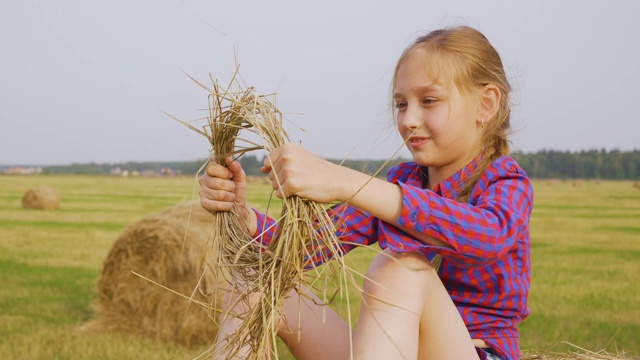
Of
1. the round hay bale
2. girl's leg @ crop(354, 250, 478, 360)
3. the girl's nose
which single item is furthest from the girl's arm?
the round hay bale

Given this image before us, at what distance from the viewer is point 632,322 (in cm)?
659

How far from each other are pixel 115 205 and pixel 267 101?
2603cm

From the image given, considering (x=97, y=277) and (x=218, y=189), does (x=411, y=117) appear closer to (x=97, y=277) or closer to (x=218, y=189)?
(x=218, y=189)

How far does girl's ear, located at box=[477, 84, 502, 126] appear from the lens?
91.8 inches

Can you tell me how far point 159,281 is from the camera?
5699 millimetres

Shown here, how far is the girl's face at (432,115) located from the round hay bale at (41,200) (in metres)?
21.7

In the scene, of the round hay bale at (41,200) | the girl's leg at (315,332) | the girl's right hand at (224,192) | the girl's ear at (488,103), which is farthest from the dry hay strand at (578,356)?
the round hay bale at (41,200)

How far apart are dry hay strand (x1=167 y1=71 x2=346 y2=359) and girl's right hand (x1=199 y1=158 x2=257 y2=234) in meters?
0.03

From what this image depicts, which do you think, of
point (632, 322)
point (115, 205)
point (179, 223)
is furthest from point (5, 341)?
point (115, 205)

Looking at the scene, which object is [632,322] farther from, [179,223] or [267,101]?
[267,101]

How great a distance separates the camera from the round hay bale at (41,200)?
73.4 ft

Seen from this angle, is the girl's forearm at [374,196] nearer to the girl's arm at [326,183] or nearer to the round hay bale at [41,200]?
the girl's arm at [326,183]

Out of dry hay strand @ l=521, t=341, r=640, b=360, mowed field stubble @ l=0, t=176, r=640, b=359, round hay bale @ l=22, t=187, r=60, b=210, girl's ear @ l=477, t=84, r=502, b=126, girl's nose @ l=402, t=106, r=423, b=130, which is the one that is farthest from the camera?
round hay bale @ l=22, t=187, r=60, b=210

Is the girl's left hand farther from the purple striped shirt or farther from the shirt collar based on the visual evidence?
the shirt collar
